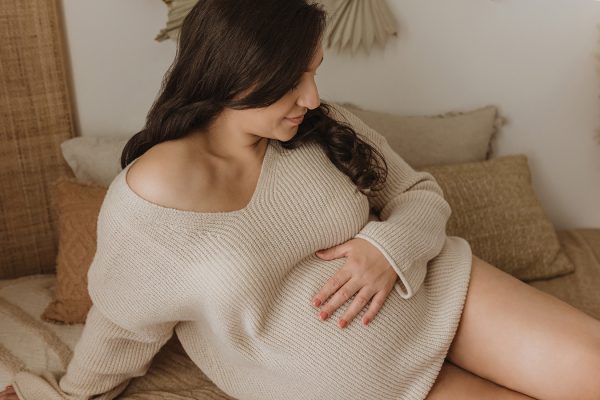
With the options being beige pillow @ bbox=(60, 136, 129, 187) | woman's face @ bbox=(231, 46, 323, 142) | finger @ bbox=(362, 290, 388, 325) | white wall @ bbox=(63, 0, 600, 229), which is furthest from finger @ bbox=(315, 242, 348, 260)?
white wall @ bbox=(63, 0, 600, 229)

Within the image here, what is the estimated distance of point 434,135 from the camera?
2020mm

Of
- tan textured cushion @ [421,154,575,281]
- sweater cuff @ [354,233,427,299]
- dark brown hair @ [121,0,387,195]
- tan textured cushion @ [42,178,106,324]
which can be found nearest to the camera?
dark brown hair @ [121,0,387,195]

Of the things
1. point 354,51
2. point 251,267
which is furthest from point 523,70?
point 251,267

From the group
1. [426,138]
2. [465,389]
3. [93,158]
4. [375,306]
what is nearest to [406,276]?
[375,306]

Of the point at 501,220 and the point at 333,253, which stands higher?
the point at 333,253

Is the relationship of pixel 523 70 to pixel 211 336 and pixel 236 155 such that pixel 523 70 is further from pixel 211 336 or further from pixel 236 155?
pixel 211 336

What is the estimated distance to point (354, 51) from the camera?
208 cm

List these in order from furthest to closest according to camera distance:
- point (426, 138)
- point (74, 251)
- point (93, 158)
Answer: point (426, 138) → point (93, 158) → point (74, 251)

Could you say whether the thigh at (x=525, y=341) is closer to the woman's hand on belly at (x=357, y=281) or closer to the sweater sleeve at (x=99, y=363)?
the woman's hand on belly at (x=357, y=281)

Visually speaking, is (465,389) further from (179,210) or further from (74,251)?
(74,251)

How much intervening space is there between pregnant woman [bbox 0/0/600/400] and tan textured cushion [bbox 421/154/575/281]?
17.2 inches

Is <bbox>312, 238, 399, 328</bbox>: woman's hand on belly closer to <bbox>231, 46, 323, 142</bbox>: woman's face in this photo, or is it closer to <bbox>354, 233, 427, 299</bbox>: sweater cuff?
<bbox>354, 233, 427, 299</bbox>: sweater cuff

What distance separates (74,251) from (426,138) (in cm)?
110

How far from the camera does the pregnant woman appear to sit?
1205mm
